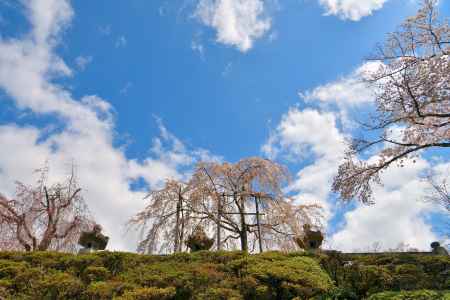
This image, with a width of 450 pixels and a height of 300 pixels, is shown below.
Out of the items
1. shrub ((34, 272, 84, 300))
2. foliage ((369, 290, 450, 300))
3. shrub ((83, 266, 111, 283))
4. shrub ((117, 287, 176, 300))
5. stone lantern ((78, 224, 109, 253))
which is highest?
stone lantern ((78, 224, 109, 253))

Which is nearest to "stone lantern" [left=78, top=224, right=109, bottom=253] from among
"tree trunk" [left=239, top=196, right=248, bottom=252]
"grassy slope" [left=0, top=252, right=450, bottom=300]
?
"grassy slope" [left=0, top=252, right=450, bottom=300]

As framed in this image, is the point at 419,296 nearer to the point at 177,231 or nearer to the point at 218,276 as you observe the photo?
the point at 218,276

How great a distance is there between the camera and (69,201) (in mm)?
16578

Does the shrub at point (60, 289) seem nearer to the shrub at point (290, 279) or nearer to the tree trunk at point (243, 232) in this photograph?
the shrub at point (290, 279)

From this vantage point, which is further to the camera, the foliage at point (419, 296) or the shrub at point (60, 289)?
the shrub at point (60, 289)

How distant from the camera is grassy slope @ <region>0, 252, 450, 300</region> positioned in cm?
607

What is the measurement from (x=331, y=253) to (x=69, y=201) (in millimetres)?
13041

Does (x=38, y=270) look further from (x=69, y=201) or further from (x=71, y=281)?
(x=69, y=201)

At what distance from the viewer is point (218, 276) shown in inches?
253

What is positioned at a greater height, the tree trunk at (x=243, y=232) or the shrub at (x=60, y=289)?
the tree trunk at (x=243, y=232)

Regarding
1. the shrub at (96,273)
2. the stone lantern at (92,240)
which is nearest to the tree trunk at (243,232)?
the stone lantern at (92,240)

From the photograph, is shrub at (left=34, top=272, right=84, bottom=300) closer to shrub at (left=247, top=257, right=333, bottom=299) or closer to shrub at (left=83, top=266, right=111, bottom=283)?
shrub at (left=83, top=266, right=111, bottom=283)

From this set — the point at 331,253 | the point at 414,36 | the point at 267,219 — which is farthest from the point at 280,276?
the point at 414,36

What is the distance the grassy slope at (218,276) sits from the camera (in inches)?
239
